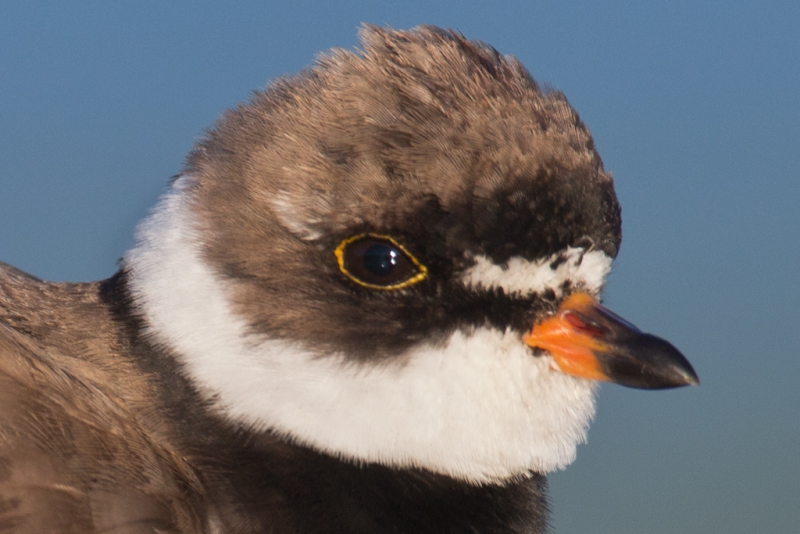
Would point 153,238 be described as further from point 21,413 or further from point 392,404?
point 392,404

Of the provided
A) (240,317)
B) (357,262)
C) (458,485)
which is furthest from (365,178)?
(458,485)

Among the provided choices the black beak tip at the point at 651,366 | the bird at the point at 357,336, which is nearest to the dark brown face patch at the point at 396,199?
the bird at the point at 357,336

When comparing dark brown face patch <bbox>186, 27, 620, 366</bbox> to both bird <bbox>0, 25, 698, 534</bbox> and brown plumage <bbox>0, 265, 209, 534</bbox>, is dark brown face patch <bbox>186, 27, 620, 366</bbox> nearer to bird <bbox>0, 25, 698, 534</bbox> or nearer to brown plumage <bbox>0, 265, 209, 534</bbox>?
bird <bbox>0, 25, 698, 534</bbox>

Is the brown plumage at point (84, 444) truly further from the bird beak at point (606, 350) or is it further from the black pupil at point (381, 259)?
the bird beak at point (606, 350)

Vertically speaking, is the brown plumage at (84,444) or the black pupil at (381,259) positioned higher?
the black pupil at (381,259)

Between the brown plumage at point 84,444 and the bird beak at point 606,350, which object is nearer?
the brown plumage at point 84,444

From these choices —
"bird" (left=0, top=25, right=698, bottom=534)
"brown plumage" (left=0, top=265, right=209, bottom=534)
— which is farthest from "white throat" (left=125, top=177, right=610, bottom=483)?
"brown plumage" (left=0, top=265, right=209, bottom=534)

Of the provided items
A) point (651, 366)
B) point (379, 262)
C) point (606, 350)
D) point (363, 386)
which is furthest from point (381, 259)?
point (651, 366)
